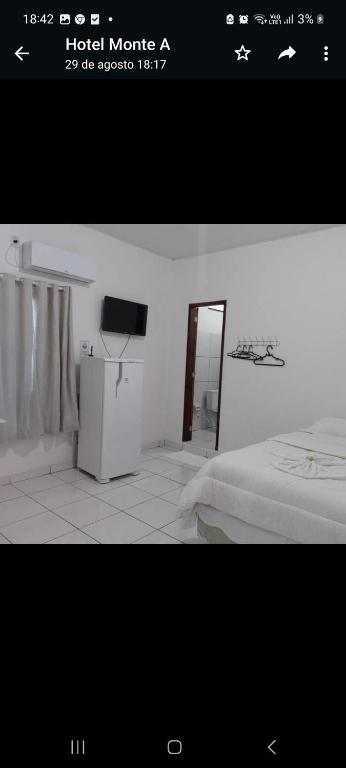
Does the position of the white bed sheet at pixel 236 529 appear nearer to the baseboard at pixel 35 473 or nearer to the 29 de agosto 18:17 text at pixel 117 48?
the 29 de agosto 18:17 text at pixel 117 48

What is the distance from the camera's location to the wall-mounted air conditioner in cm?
281

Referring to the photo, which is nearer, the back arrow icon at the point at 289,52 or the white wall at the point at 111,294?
the back arrow icon at the point at 289,52

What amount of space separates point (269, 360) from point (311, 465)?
183 cm

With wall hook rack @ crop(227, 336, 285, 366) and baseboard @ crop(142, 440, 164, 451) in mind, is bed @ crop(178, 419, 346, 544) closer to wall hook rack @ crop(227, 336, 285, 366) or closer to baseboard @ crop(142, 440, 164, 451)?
wall hook rack @ crop(227, 336, 285, 366)

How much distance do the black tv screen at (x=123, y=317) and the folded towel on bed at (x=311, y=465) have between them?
7.28ft

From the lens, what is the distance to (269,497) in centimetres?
160

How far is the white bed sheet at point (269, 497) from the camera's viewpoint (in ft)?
4.60

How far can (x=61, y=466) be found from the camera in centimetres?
333

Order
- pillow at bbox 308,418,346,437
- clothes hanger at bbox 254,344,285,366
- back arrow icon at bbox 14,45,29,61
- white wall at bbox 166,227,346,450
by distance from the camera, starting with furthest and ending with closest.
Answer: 1. clothes hanger at bbox 254,344,285,366
2. white wall at bbox 166,227,346,450
3. pillow at bbox 308,418,346,437
4. back arrow icon at bbox 14,45,29,61

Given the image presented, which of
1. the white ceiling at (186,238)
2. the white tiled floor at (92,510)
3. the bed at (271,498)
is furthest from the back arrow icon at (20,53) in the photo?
the white ceiling at (186,238)

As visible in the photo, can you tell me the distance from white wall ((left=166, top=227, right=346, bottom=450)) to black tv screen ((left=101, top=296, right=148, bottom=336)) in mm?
702

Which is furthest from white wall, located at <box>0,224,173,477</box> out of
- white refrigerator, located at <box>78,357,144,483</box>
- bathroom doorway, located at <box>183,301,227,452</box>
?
bathroom doorway, located at <box>183,301,227,452</box>
